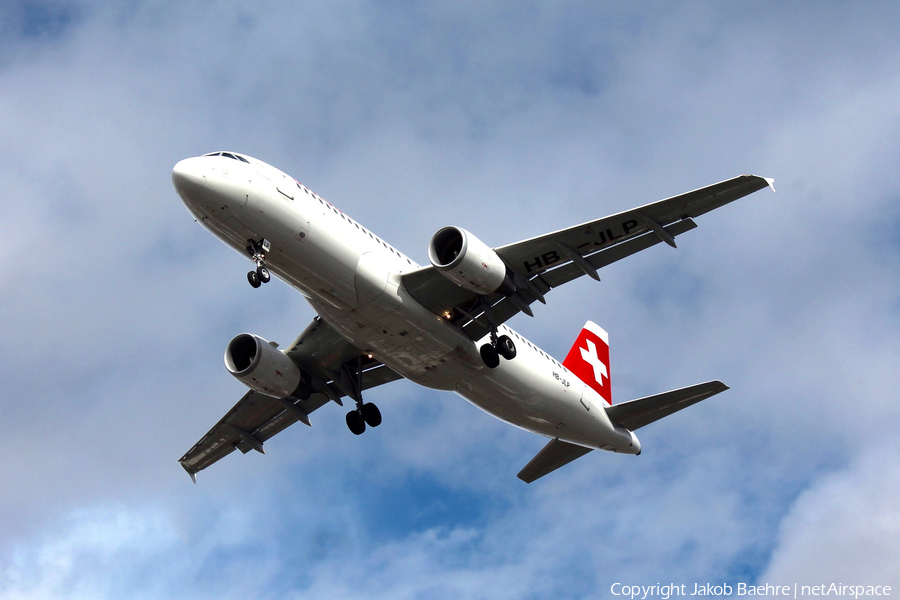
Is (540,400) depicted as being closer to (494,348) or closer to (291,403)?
(494,348)

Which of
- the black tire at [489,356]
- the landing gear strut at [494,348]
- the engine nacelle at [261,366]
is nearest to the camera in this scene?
the landing gear strut at [494,348]

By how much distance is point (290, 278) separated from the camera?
1046 inches

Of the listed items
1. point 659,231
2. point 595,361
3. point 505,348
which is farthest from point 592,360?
point 659,231

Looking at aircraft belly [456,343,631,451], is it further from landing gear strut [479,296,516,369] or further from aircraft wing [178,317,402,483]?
aircraft wing [178,317,402,483]

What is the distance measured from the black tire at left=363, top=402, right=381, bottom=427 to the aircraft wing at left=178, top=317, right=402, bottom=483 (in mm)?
1287

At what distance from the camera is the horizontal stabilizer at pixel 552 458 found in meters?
35.6

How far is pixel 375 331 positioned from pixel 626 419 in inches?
423

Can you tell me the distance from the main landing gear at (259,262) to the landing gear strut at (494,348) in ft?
22.3

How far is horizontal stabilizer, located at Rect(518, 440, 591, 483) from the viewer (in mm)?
35625

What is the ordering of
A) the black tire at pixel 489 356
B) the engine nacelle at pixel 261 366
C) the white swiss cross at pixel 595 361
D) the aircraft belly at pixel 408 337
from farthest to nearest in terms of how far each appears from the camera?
1. the white swiss cross at pixel 595 361
2. the engine nacelle at pixel 261 366
3. the black tire at pixel 489 356
4. the aircraft belly at pixel 408 337

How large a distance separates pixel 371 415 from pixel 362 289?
6.98 m

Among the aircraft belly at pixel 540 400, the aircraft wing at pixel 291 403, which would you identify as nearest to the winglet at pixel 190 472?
the aircraft wing at pixel 291 403

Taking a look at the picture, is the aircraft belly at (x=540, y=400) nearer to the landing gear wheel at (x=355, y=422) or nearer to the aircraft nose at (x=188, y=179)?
the landing gear wheel at (x=355, y=422)

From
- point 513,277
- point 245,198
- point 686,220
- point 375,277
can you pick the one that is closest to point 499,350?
point 513,277
